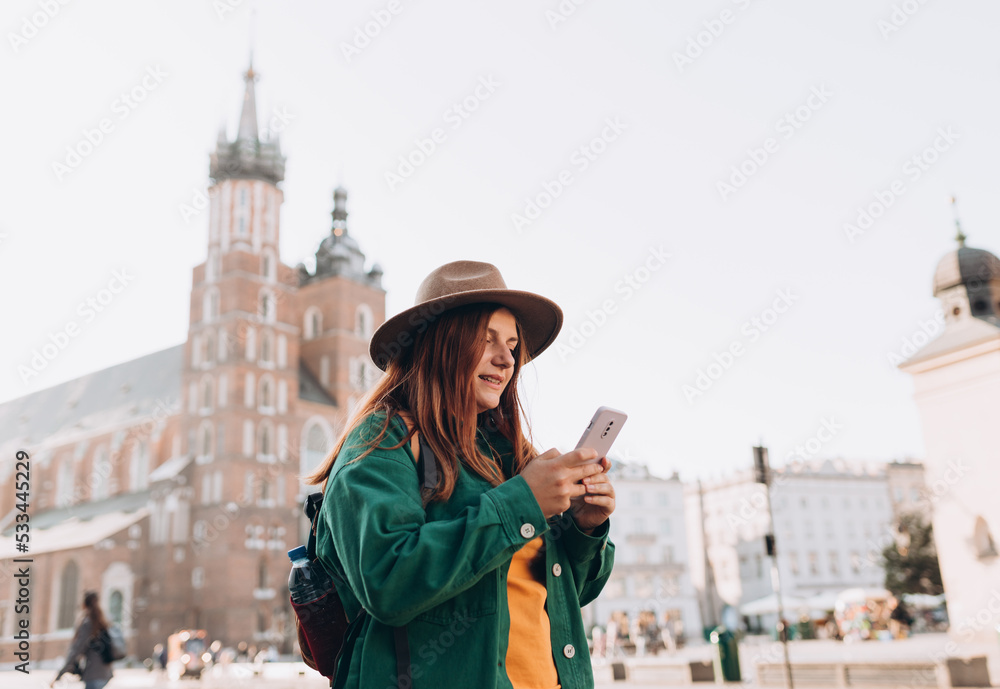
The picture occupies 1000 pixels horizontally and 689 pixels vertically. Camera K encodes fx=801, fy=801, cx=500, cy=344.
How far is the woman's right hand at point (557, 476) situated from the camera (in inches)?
64.9

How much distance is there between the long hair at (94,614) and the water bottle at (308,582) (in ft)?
19.3

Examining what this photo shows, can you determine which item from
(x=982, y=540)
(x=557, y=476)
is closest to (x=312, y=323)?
(x=982, y=540)

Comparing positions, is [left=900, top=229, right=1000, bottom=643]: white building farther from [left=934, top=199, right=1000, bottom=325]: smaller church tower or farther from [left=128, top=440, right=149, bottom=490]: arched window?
[left=128, top=440, right=149, bottom=490]: arched window

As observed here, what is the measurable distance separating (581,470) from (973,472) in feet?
78.6

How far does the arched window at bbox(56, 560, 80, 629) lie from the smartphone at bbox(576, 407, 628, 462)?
135 feet

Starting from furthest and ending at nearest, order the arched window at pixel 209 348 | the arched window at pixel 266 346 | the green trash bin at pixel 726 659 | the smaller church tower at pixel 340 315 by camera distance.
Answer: the smaller church tower at pixel 340 315 → the arched window at pixel 266 346 → the arched window at pixel 209 348 → the green trash bin at pixel 726 659

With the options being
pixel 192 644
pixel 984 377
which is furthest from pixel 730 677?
pixel 192 644

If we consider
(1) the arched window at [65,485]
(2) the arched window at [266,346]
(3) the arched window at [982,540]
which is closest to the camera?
(3) the arched window at [982,540]

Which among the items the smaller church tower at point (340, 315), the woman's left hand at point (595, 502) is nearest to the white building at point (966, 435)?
the woman's left hand at point (595, 502)

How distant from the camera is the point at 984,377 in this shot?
22219 millimetres

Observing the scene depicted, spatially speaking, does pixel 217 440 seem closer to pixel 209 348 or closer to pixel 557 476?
pixel 209 348

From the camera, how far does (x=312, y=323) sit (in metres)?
47.5

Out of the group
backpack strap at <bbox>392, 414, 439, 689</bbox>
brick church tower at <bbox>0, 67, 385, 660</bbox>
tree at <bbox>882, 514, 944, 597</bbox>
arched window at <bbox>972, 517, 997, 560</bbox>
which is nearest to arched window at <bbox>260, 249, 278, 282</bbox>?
brick church tower at <bbox>0, 67, 385, 660</bbox>

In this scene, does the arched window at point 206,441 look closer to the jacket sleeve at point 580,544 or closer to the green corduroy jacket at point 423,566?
the jacket sleeve at point 580,544
